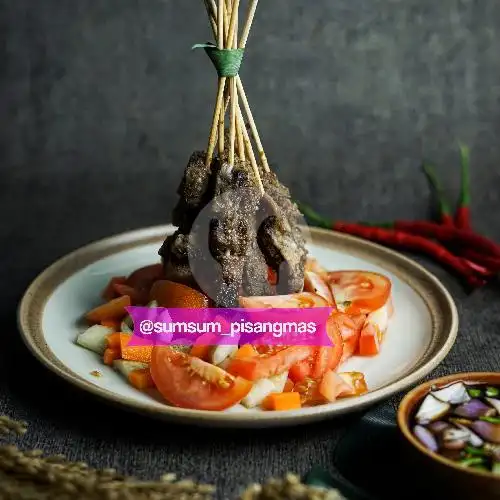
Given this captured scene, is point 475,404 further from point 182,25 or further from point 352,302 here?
point 182,25

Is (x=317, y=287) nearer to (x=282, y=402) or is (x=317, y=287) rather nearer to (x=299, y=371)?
(x=299, y=371)

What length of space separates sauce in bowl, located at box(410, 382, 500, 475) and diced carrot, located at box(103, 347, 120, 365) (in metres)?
1.31

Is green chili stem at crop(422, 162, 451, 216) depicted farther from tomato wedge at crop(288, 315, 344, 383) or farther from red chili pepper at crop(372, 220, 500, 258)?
tomato wedge at crop(288, 315, 344, 383)

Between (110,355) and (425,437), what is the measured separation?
4.63 feet

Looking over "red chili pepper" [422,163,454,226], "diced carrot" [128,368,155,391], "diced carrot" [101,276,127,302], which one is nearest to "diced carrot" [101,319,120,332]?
"diced carrot" [101,276,127,302]

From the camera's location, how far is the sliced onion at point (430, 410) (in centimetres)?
329

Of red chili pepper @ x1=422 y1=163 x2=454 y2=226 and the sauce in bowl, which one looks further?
red chili pepper @ x1=422 y1=163 x2=454 y2=226

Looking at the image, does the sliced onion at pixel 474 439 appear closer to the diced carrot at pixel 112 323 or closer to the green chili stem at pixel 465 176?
the diced carrot at pixel 112 323

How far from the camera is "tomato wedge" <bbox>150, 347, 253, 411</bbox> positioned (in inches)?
142

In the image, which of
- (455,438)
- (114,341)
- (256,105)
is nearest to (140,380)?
(114,341)

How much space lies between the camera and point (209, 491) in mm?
3137

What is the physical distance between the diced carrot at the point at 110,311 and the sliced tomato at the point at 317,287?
82cm

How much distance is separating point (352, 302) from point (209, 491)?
1.54 meters

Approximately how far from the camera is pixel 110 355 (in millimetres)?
3961
